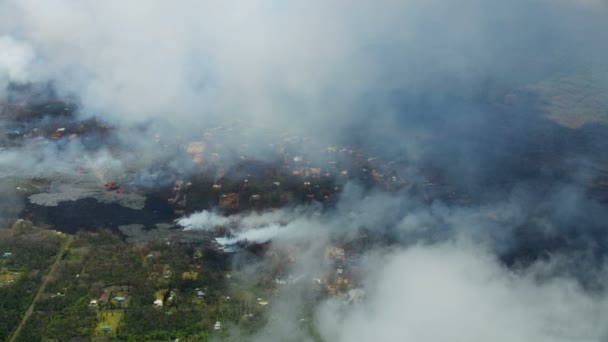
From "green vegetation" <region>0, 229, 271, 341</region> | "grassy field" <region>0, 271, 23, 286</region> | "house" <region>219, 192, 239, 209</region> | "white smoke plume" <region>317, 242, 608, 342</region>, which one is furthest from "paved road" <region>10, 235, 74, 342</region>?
"white smoke plume" <region>317, 242, 608, 342</region>

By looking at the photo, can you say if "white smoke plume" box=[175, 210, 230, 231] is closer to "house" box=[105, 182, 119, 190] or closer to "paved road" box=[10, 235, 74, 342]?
"paved road" box=[10, 235, 74, 342]

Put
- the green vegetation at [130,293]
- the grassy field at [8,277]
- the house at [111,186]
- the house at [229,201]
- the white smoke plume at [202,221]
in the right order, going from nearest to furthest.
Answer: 1. the green vegetation at [130,293]
2. the grassy field at [8,277]
3. the white smoke plume at [202,221]
4. the house at [229,201]
5. the house at [111,186]

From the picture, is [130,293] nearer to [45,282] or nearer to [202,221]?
[45,282]

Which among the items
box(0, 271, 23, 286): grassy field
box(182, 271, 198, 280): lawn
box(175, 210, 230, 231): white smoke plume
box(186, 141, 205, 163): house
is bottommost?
box(182, 271, 198, 280): lawn

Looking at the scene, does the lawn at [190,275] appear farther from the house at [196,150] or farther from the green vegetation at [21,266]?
the house at [196,150]

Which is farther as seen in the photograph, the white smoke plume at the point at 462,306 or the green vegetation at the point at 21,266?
the green vegetation at the point at 21,266

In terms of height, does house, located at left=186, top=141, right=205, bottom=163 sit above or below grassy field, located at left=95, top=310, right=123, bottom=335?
above

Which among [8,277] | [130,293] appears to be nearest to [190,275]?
[130,293]

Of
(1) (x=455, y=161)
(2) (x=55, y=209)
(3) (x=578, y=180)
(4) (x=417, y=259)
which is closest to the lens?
(4) (x=417, y=259)

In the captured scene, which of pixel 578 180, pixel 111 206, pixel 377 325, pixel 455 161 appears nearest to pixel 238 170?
pixel 111 206

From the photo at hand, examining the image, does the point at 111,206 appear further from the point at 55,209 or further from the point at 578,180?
the point at 578,180

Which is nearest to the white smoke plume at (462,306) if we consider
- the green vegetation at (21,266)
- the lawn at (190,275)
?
the lawn at (190,275)
